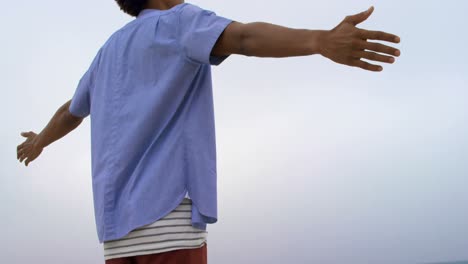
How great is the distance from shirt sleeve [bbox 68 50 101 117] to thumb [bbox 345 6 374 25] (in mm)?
1177

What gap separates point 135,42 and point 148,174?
0.56 metres

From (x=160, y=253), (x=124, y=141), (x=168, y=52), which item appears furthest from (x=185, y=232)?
(x=168, y=52)

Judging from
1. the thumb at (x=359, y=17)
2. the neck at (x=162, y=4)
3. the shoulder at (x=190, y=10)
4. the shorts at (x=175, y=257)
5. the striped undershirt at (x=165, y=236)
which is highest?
the neck at (x=162, y=4)

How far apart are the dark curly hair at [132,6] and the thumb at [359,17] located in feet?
3.27

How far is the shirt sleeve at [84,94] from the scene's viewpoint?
8.88 feet

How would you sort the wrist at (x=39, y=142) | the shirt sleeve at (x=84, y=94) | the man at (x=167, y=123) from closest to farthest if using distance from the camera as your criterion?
the man at (x=167, y=123) < the shirt sleeve at (x=84, y=94) < the wrist at (x=39, y=142)

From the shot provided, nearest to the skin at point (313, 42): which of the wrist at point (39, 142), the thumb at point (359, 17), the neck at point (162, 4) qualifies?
the thumb at point (359, 17)

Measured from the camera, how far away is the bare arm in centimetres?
196

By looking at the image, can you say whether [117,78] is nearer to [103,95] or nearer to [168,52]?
[103,95]

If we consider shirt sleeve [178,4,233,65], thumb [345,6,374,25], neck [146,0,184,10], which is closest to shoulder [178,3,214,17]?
shirt sleeve [178,4,233,65]

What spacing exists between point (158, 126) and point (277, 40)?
1.91 ft

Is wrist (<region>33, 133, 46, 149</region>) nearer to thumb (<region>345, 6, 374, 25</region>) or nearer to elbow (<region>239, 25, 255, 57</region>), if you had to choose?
elbow (<region>239, 25, 255, 57</region>)

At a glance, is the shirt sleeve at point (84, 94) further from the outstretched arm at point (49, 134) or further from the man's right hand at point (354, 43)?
the man's right hand at point (354, 43)

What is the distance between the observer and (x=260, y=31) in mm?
2080
